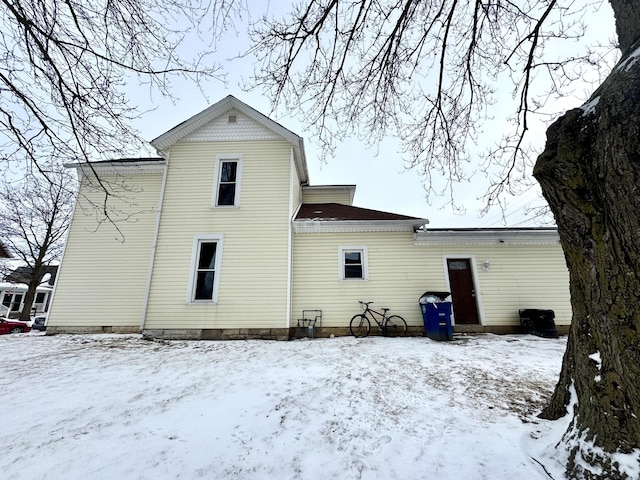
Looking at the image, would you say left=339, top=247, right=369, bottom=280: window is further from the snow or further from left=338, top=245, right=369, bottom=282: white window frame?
the snow

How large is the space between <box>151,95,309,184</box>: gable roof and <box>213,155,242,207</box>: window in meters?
1.40

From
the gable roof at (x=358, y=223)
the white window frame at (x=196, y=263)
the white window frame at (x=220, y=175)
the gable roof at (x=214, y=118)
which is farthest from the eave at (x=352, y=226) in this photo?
the gable roof at (x=214, y=118)

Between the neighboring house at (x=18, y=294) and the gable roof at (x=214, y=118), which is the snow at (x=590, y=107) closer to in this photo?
the gable roof at (x=214, y=118)

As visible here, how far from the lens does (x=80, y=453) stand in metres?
1.89

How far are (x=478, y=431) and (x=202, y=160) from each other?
889 cm

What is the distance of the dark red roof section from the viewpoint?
8.30m

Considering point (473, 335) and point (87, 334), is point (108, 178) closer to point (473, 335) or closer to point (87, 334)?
point (87, 334)

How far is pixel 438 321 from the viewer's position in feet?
21.7

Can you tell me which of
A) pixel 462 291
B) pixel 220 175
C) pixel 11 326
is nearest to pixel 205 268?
pixel 220 175

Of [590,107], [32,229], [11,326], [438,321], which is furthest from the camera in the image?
[32,229]

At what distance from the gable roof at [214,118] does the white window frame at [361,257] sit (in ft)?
11.7

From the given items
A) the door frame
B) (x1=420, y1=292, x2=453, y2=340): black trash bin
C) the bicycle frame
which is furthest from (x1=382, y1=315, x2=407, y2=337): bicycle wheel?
the door frame

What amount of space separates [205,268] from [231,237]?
A: 1.12 m

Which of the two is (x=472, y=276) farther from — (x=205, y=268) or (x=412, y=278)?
(x=205, y=268)
